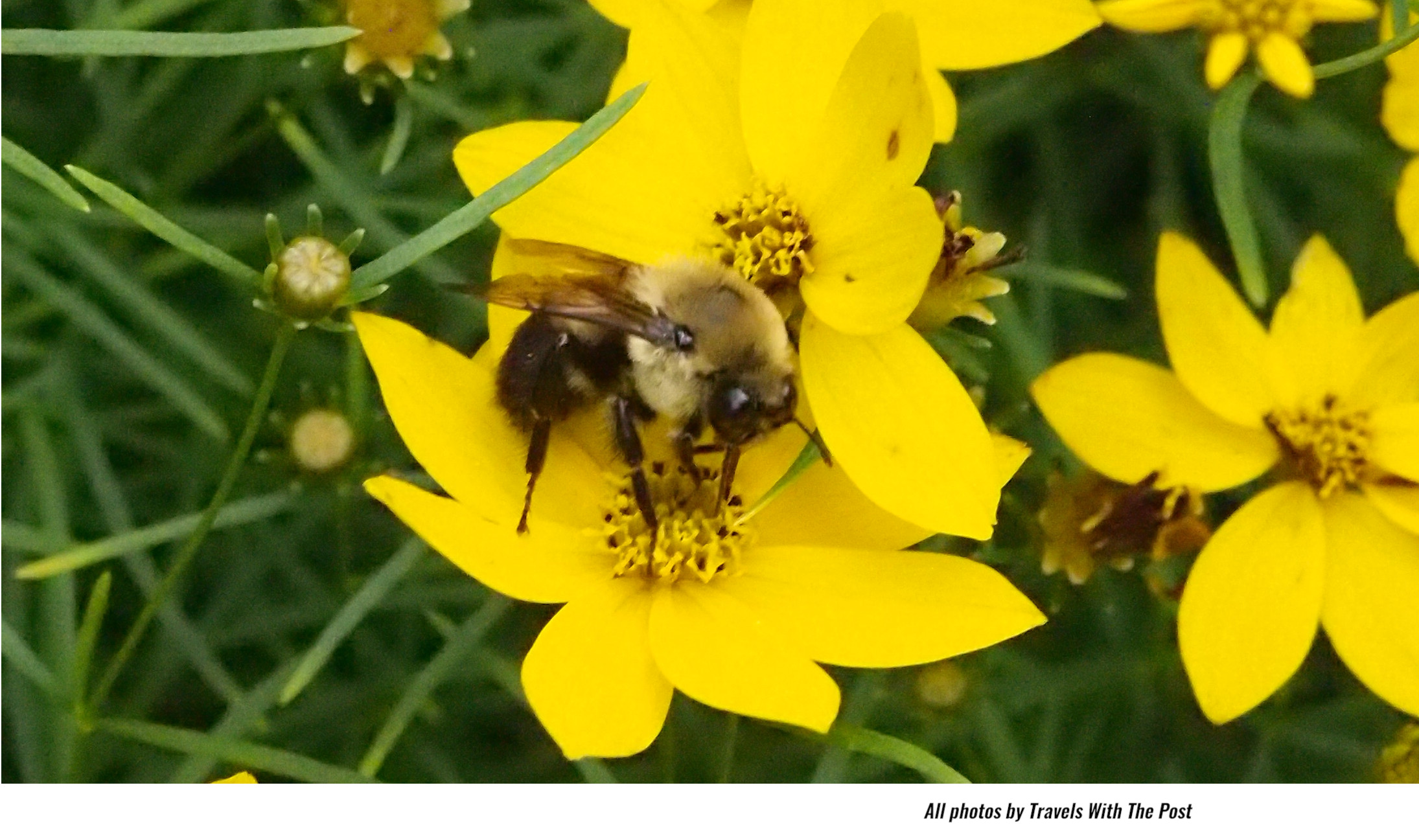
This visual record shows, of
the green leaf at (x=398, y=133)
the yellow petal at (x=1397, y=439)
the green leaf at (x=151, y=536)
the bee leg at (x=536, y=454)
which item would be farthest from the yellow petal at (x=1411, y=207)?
the green leaf at (x=151, y=536)

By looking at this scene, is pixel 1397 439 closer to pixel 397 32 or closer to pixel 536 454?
pixel 536 454

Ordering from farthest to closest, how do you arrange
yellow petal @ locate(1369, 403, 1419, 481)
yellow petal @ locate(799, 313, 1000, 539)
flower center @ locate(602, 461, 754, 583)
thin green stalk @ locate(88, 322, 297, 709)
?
yellow petal @ locate(1369, 403, 1419, 481) < flower center @ locate(602, 461, 754, 583) < yellow petal @ locate(799, 313, 1000, 539) < thin green stalk @ locate(88, 322, 297, 709)

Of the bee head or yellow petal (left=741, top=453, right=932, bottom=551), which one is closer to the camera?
the bee head

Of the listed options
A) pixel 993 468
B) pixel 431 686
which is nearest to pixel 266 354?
pixel 431 686

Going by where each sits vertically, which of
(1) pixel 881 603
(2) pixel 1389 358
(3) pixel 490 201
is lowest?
(2) pixel 1389 358

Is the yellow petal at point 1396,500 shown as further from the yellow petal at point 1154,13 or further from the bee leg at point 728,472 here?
the bee leg at point 728,472

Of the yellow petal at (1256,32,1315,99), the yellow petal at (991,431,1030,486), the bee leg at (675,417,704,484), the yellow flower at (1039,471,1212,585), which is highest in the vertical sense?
the bee leg at (675,417,704,484)

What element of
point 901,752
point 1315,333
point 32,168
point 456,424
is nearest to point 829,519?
point 901,752

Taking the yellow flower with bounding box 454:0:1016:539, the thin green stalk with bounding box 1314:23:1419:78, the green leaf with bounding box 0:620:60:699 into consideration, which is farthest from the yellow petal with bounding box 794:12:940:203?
the green leaf with bounding box 0:620:60:699

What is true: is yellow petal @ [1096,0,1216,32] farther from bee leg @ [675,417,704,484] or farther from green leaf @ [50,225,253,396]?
green leaf @ [50,225,253,396]
